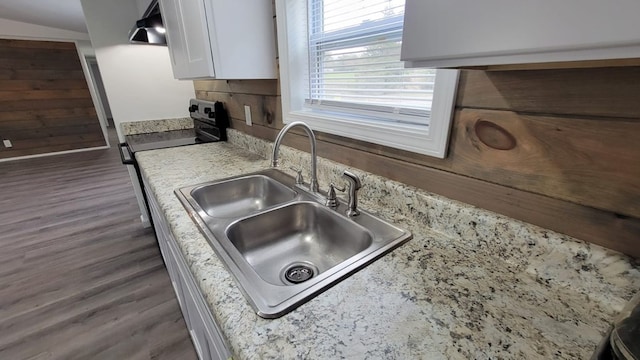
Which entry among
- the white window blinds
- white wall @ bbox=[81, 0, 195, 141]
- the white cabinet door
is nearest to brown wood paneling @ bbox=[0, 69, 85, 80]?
white wall @ bbox=[81, 0, 195, 141]

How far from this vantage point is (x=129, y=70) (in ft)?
7.59

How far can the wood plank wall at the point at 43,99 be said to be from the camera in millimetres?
4762

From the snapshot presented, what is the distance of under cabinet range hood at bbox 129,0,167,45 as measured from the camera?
5.57ft

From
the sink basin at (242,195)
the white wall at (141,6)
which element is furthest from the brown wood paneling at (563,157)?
the white wall at (141,6)

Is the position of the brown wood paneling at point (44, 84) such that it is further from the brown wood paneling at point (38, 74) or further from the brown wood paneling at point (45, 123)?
the brown wood paneling at point (45, 123)

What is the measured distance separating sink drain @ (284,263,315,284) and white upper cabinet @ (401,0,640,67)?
699 millimetres

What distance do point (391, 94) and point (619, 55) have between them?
0.72 m

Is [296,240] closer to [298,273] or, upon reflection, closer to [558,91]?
[298,273]

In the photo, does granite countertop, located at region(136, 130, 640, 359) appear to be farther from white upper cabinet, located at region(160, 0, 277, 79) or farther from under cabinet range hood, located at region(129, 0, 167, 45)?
under cabinet range hood, located at region(129, 0, 167, 45)

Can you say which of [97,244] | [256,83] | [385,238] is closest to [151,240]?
[97,244]

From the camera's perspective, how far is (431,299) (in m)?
0.54

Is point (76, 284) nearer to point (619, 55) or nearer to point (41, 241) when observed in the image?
point (41, 241)

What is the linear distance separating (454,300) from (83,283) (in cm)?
236

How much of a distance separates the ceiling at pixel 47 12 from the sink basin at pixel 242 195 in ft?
13.4
